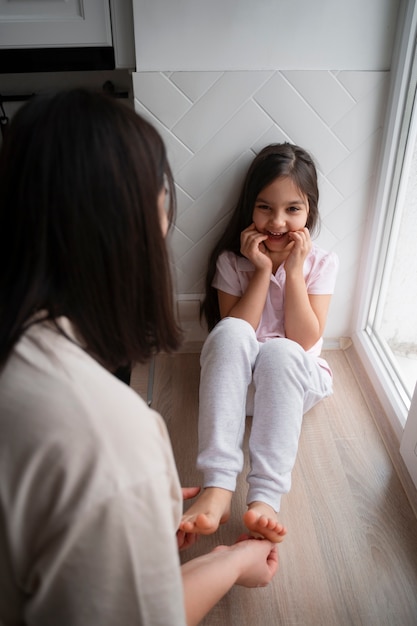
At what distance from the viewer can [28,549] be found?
571 mm

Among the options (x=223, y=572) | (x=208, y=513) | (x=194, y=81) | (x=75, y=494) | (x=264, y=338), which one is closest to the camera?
(x=75, y=494)

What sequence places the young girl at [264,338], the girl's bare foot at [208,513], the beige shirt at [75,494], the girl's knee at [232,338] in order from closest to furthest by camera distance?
1. the beige shirt at [75,494]
2. the girl's bare foot at [208,513]
3. the young girl at [264,338]
4. the girl's knee at [232,338]

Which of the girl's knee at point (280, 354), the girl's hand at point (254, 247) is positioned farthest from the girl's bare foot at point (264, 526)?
the girl's hand at point (254, 247)

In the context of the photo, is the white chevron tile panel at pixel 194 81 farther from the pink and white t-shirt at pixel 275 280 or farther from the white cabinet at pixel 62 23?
the pink and white t-shirt at pixel 275 280

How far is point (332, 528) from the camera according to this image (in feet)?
4.03

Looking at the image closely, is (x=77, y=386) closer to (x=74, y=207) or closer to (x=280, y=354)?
(x=74, y=207)

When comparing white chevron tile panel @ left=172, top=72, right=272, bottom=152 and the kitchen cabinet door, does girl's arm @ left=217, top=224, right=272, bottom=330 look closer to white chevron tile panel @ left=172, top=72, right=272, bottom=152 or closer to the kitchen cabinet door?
white chevron tile panel @ left=172, top=72, right=272, bottom=152

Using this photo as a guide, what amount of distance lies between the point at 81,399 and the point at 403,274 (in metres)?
1.16

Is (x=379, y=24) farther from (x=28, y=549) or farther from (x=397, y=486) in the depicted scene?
(x=28, y=549)

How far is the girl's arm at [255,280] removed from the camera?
142 cm

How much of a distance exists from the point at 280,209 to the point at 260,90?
29 centimetres

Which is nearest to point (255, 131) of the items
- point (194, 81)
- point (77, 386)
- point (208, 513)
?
point (194, 81)

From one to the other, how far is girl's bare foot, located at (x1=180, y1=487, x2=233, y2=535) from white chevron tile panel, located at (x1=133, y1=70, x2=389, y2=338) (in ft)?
2.18

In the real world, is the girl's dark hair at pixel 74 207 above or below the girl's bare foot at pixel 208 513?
above
